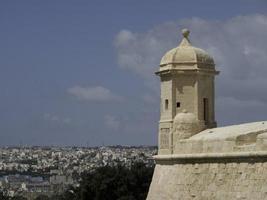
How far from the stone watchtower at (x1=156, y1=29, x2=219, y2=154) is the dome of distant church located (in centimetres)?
5

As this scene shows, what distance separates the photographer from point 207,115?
2567 cm

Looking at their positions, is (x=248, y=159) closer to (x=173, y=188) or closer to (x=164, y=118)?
(x=173, y=188)

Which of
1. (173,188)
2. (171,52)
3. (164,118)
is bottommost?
(173,188)

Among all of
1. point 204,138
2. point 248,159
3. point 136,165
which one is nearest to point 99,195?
point 136,165

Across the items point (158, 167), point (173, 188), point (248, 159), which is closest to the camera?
point (248, 159)

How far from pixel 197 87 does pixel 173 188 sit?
3.61 metres

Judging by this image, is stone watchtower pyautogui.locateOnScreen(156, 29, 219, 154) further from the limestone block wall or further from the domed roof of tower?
the limestone block wall

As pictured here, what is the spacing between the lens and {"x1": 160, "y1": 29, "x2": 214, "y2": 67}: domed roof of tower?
82.6 feet

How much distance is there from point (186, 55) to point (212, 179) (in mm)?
5169

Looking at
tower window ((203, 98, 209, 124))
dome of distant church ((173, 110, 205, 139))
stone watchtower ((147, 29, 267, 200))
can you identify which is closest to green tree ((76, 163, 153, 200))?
tower window ((203, 98, 209, 124))

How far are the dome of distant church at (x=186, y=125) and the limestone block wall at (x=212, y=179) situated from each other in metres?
0.96

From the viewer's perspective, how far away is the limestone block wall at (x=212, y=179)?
774 inches

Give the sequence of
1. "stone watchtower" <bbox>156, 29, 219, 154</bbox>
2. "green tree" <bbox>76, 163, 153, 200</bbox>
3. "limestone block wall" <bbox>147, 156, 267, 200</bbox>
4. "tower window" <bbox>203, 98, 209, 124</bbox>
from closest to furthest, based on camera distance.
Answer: "limestone block wall" <bbox>147, 156, 267, 200</bbox> < "stone watchtower" <bbox>156, 29, 219, 154</bbox> < "tower window" <bbox>203, 98, 209, 124</bbox> < "green tree" <bbox>76, 163, 153, 200</bbox>

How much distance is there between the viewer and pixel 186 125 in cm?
2456
